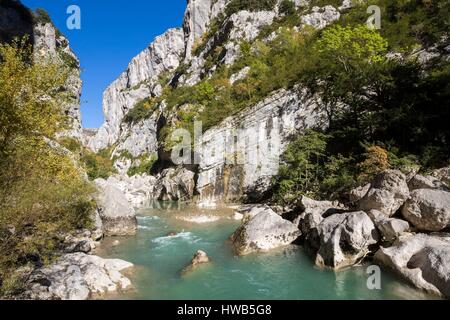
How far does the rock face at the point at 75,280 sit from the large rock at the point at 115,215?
7.68 meters

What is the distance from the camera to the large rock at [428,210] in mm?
13320

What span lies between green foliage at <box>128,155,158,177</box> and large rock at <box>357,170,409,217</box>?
56173 millimetres

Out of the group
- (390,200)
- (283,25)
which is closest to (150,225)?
(390,200)

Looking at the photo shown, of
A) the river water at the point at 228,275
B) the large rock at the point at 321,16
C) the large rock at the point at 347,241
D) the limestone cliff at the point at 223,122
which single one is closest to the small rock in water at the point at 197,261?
the river water at the point at 228,275

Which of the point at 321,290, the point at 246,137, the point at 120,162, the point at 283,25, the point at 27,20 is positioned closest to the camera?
the point at 321,290

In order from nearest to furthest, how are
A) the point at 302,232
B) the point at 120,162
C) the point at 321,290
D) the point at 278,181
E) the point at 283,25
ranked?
the point at 321,290, the point at 302,232, the point at 278,181, the point at 283,25, the point at 120,162

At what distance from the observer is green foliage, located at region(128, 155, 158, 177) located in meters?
69.0

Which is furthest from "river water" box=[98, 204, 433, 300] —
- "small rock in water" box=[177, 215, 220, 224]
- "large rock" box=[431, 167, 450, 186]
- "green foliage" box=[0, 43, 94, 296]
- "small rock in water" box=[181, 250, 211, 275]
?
"large rock" box=[431, 167, 450, 186]

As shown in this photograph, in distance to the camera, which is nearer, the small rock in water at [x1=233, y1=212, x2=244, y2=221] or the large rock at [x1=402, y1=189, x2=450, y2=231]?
the large rock at [x1=402, y1=189, x2=450, y2=231]

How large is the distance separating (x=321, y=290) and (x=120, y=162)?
274ft

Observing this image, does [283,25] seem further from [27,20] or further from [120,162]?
[120,162]

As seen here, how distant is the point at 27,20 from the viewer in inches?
2406

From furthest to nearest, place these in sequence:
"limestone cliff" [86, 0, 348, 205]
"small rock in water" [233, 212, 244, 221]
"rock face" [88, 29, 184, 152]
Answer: "rock face" [88, 29, 184, 152] < "limestone cliff" [86, 0, 348, 205] < "small rock in water" [233, 212, 244, 221]

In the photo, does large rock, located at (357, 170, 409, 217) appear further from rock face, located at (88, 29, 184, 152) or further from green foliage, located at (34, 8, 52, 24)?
rock face, located at (88, 29, 184, 152)
